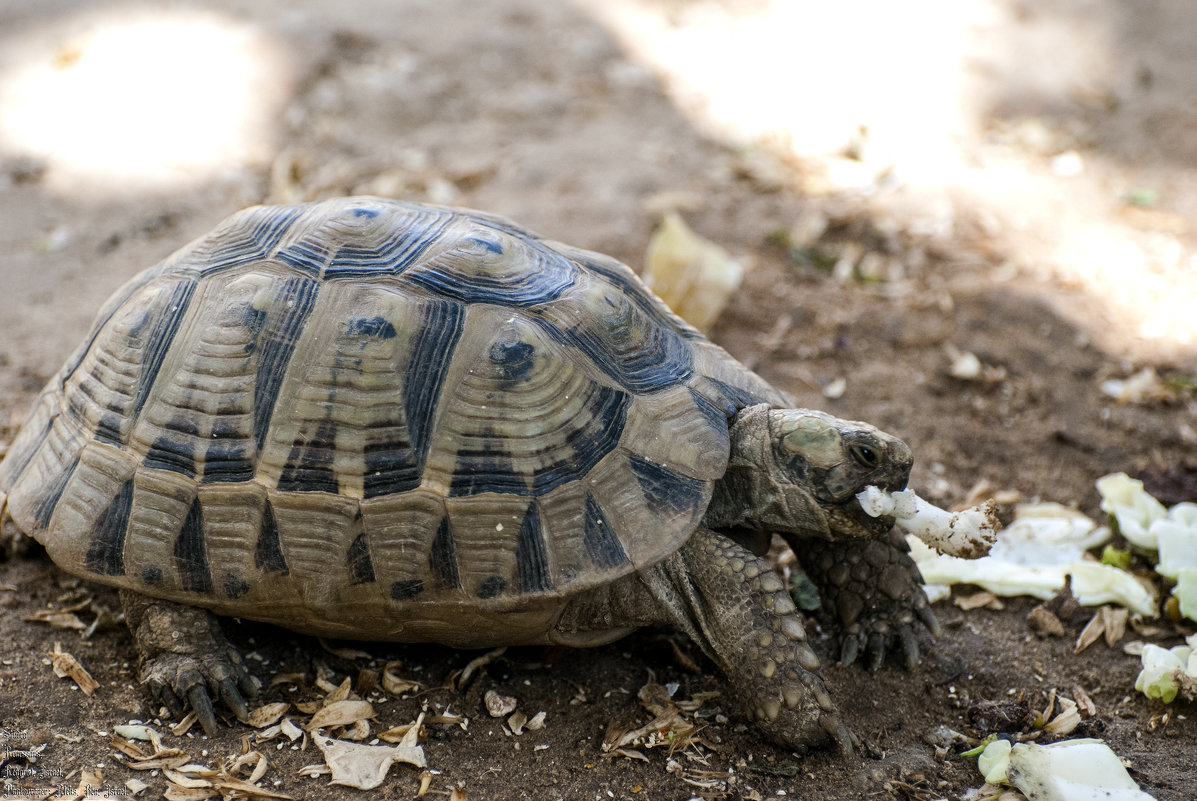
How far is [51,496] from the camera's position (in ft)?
8.77

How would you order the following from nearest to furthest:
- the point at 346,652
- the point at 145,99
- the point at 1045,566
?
the point at 346,652, the point at 1045,566, the point at 145,99

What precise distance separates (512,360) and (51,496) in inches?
54.6

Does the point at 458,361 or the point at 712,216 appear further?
the point at 712,216

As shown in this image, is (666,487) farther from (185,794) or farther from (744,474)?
(185,794)

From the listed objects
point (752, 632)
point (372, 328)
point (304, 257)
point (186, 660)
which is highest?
point (304, 257)

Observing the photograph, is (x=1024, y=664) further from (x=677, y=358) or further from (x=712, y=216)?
(x=712, y=216)

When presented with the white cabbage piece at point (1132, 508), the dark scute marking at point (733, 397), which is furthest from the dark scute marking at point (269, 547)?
the white cabbage piece at point (1132, 508)

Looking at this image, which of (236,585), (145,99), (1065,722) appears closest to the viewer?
(236,585)

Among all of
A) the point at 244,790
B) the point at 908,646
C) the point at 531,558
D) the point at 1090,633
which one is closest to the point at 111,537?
the point at 244,790

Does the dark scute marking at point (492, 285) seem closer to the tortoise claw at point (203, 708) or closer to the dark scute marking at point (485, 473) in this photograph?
the dark scute marking at point (485, 473)

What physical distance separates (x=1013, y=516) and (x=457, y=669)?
214cm

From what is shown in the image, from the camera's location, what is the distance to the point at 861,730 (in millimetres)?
2613

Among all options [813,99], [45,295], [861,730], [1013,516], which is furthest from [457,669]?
[813,99]

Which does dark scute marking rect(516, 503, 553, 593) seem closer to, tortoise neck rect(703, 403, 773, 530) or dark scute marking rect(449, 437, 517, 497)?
dark scute marking rect(449, 437, 517, 497)
